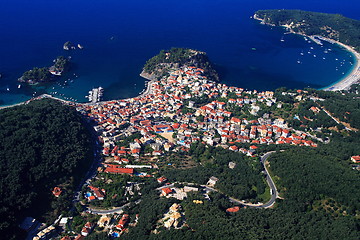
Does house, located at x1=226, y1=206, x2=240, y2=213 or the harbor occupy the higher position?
the harbor

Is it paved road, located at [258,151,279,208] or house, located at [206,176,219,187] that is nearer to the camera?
paved road, located at [258,151,279,208]

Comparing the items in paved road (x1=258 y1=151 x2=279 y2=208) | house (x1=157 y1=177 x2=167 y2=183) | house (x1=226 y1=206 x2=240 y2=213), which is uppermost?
house (x1=226 y1=206 x2=240 y2=213)

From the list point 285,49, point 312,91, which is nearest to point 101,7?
point 285,49

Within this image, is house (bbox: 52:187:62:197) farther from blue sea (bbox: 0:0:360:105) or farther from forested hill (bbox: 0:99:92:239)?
blue sea (bbox: 0:0:360:105)

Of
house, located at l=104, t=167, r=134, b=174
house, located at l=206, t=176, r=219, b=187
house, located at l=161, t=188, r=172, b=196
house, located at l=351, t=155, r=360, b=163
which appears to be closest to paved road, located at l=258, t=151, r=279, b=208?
house, located at l=206, t=176, r=219, b=187

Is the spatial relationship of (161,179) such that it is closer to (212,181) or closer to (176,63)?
(212,181)

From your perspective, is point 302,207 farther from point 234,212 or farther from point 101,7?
point 101,7

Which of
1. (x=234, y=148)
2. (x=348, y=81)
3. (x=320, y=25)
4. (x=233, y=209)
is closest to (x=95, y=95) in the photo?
(x=234, y=148)
